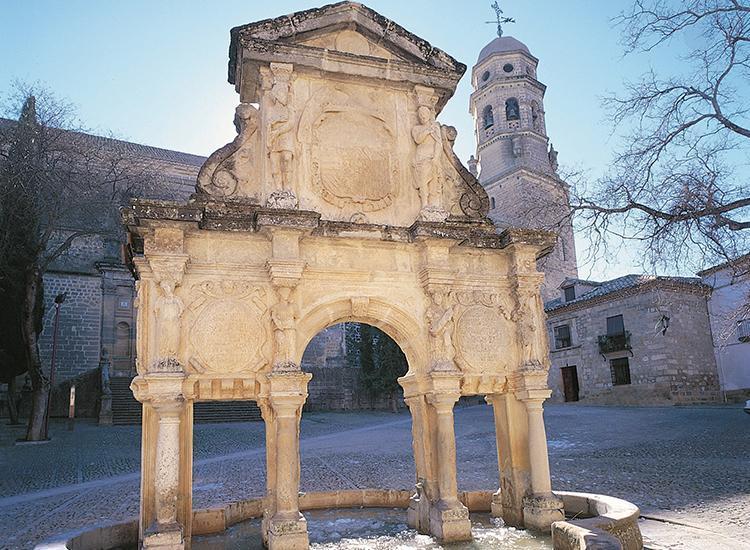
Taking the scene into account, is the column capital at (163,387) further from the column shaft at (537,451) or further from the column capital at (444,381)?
the column shaft at (537,451)

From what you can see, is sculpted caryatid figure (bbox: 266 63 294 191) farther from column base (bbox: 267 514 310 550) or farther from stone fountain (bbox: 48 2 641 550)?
column base (bbox: 267 514 310 550)

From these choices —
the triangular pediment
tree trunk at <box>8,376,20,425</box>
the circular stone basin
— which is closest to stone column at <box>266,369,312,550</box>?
the circular stone basin

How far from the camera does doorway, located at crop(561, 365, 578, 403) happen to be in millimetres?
30844

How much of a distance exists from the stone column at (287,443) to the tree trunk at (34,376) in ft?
46.7

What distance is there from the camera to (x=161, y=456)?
611 centimetres

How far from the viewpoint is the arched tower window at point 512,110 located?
40.2 metres

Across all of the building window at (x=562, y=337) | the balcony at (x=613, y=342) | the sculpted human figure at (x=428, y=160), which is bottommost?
the balcony at (x=613, y=342)

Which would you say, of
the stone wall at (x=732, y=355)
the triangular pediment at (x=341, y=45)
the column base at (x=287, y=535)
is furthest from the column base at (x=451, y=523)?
the stone wall at (x=732, y=355)

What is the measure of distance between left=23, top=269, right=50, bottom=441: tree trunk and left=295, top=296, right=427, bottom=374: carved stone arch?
14.1 metres

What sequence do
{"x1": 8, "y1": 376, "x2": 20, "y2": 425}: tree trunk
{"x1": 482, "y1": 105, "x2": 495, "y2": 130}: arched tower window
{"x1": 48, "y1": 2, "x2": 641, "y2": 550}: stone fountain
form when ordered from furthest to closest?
1. {"x1": 482, "y1": 105, "x2": 495, "y2": 130}: arched tower window
2. {"x1": 8, "y1": 376, "x2": 20, "y2": 425}: tree trunk
3. {"x1": 48, "y1": 2, "x2": 641, "y2": 550}: stone fountain

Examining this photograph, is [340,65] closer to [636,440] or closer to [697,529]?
[697,529]

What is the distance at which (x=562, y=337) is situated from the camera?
3119 centimetres

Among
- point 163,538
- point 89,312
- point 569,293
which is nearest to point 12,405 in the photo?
point 89,312

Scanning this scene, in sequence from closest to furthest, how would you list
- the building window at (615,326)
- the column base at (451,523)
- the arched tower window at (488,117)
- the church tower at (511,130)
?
1. the column base at (451,523)
2. the building window at (615,326)
3. the church tower at (511,130)
4. the arched tower window at (488,117)
